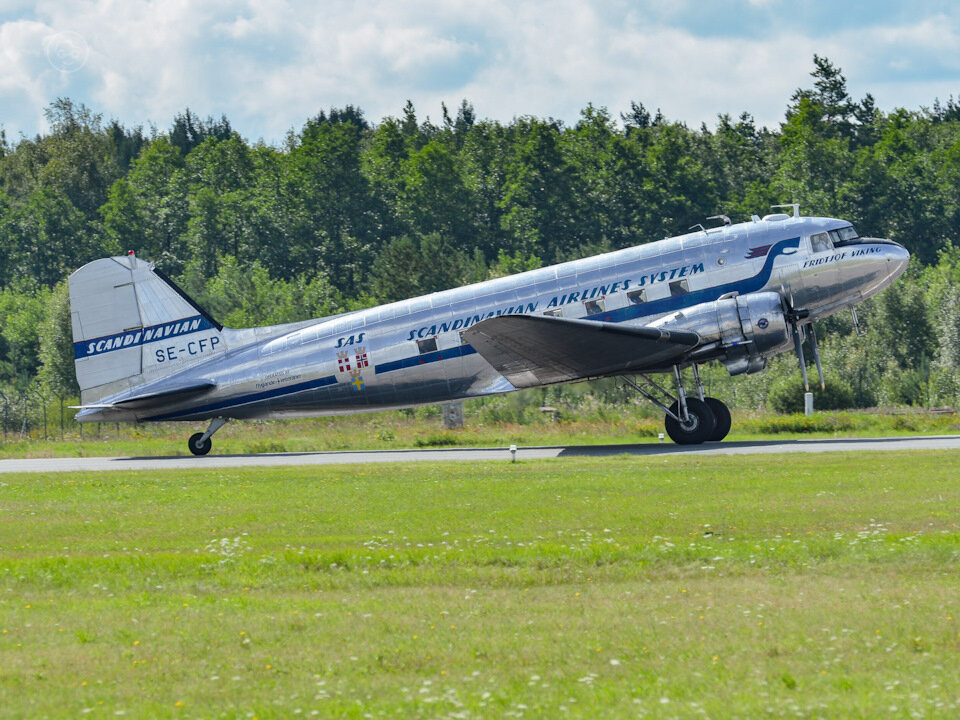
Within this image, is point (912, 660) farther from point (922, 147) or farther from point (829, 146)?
point (922, 147)

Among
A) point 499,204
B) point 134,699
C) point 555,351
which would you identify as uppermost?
point 499,204

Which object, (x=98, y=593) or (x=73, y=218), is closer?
(x=98, y=593)

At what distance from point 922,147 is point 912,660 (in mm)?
93665

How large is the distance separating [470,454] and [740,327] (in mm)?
7203

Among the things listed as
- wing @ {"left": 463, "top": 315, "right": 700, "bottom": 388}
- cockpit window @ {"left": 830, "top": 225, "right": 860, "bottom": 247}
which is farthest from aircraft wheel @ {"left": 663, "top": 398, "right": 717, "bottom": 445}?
cockpit window @ {"left": 830, "top": 225, "right": 860, "bottom": 247}

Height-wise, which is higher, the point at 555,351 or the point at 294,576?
the point at 555,351

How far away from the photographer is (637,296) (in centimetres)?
2623

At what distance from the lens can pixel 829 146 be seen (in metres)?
84.8

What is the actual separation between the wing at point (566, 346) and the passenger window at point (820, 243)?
367cm

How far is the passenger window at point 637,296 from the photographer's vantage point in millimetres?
26203

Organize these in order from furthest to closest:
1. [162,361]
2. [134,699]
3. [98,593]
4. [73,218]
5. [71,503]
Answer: [73,218], [162,361], [71,503], [98,593], [134,699]

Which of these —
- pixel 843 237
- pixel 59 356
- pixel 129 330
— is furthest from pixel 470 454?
pixel 59 356

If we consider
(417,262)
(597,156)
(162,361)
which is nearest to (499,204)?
(597,156)

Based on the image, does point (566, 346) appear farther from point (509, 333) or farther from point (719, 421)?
point (719, 421)
